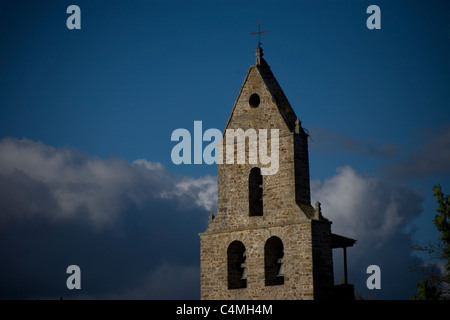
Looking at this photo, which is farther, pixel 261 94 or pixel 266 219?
pixel 261 94

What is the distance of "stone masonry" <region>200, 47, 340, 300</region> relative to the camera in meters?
35.9

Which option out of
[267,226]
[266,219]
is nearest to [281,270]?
[267,226]

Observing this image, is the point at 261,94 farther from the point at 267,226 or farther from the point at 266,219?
the point at 267,226

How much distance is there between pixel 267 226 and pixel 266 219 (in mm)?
346

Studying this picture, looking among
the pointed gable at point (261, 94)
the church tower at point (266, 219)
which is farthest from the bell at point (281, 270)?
the pointed gable at point (261, 94)

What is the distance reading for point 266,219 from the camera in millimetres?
37312

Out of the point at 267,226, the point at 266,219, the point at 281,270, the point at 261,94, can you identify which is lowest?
the point at 281,270

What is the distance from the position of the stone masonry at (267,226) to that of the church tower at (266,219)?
42 mm

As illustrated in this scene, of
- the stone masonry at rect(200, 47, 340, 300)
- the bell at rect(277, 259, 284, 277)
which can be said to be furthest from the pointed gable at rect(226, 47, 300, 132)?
the bell at rect(277, 259, 284, 277)

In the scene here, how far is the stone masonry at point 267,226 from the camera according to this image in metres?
35.9
